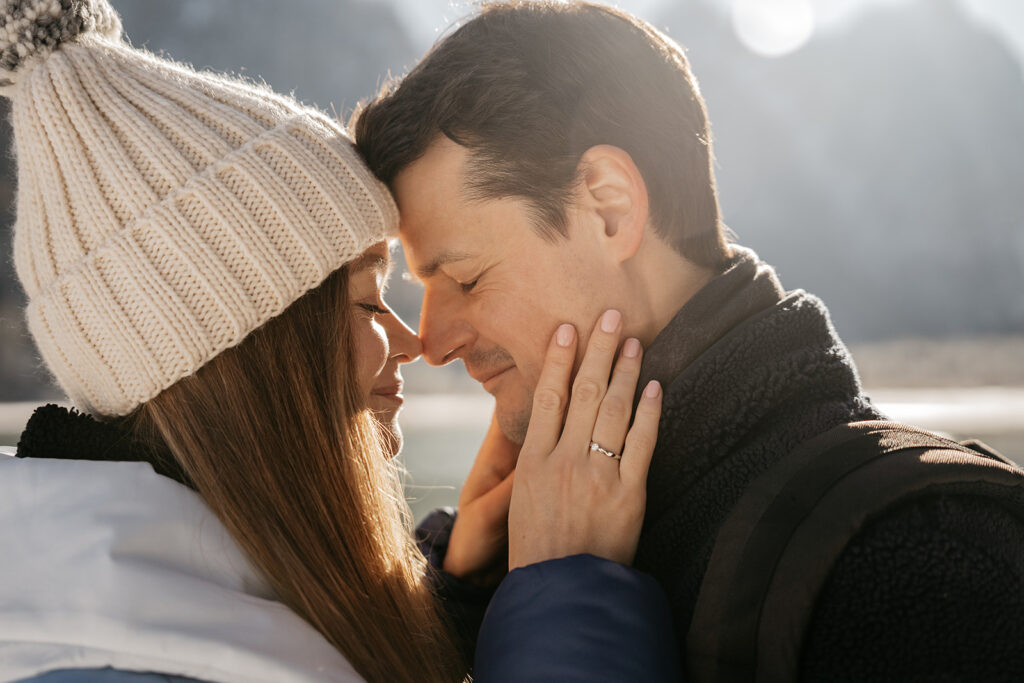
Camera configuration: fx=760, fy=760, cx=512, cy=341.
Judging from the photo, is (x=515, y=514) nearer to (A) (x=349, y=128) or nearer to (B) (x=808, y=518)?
(B) (x=808, y=518)

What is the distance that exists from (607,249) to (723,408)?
39cm

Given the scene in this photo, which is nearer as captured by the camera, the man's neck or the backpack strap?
the backpack strap

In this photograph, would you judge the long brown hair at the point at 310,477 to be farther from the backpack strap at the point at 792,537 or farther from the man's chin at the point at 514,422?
the backpack strap at the point at 792,537

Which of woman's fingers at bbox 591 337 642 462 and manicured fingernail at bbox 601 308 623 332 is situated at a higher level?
manicured fingernail at bbox 601 308 623 332

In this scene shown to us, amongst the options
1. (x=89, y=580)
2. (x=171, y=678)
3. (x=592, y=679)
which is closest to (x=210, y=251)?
(x=89, y=580)

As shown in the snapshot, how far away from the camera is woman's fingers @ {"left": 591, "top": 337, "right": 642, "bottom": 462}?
131 centimetres

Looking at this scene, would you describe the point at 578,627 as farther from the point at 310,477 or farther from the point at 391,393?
the point at 391,393

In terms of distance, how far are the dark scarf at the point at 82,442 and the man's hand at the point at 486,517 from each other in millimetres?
713

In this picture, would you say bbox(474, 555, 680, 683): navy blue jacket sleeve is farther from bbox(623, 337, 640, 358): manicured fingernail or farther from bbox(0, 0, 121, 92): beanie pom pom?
bbox(0, 0, 121, 92): beanie pom pom

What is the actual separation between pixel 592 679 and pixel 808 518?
36 centimetres

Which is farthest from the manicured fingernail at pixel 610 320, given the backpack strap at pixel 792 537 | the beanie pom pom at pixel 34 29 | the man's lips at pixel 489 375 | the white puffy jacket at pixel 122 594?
the beanie pom pom at pixel 34 29

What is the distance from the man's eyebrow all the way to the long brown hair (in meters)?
0.22

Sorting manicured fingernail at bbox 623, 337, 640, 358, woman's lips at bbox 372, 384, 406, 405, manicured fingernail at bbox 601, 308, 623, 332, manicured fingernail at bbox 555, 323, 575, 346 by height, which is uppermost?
manicured fingernail at bbox 601, 308, 623, 332

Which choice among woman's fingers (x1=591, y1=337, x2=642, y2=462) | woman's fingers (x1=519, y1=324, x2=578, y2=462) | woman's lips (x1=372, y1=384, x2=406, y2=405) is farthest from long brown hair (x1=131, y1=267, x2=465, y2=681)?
woman's fingers (x1=591, y1=337, x2=642, y2=462)
